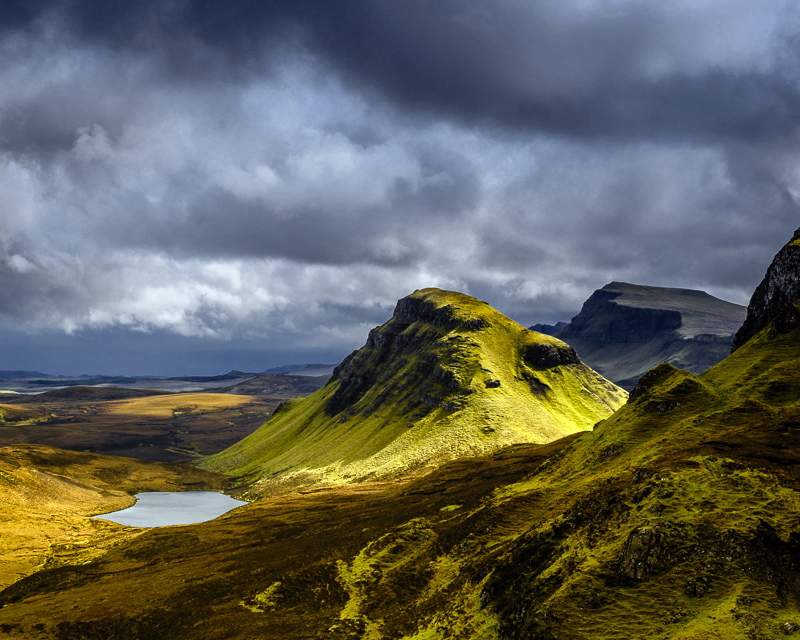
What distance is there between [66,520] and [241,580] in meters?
91.2

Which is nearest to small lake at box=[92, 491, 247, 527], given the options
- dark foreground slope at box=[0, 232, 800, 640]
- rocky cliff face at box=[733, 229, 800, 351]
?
dark foreground slope at box=[0, 232, 800, 640]

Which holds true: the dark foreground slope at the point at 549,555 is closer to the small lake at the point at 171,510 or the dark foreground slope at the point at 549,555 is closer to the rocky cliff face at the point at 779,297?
the rocky cliff face at the point at 779,297

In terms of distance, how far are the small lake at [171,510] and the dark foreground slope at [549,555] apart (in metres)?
45.1

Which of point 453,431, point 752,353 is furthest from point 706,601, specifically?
point 453,431

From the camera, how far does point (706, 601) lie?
33125 millimetres

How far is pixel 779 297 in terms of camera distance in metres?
83.9

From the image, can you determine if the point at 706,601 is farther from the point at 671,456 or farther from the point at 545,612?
the point at 671,456

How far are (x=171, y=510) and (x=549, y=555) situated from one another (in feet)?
520

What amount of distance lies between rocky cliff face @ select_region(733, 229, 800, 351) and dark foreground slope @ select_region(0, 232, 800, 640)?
135 centimetres

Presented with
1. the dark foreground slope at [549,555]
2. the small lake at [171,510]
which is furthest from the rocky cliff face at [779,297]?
the small lake at [171,510]

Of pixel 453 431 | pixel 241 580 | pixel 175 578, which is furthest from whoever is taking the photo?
pixel 453 431

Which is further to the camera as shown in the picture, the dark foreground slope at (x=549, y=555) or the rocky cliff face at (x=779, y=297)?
the rocky cliff face at (x=779, y=297)

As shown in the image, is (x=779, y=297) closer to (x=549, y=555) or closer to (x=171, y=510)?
(x=549, y=555)

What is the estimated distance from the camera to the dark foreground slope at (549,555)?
3500cm
